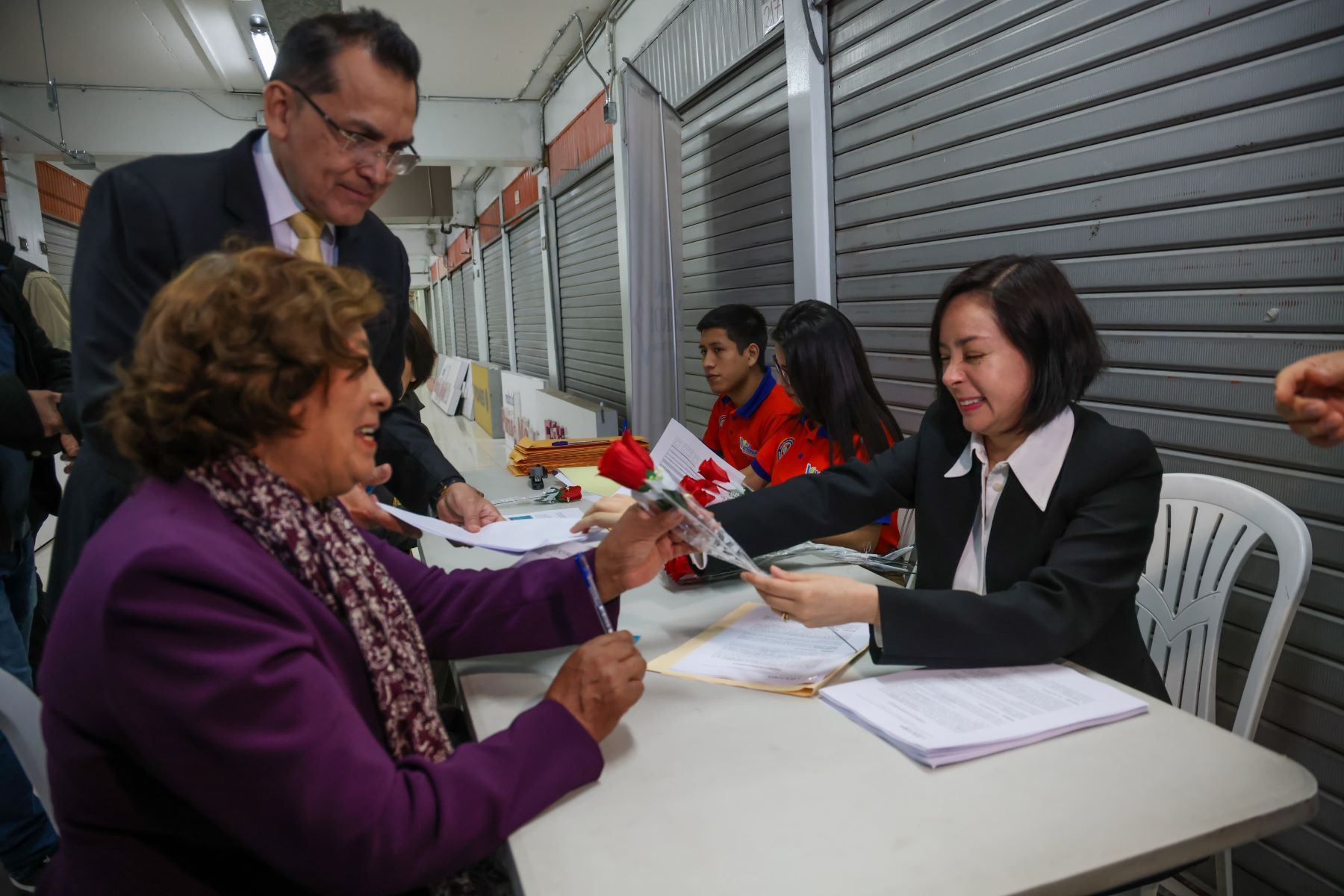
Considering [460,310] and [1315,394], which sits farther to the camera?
[460,310]

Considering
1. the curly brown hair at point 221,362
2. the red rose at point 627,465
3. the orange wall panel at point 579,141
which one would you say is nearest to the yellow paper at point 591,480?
the red rose at point 627,465

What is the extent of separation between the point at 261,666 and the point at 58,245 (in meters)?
8.81

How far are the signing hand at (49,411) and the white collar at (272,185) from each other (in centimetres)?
111

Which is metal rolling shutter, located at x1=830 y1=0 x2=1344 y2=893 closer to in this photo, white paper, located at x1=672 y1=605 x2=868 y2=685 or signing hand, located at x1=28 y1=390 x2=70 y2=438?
white paper, located at x1=672 y1=605 x2=868 y2=685

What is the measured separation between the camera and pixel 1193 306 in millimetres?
1962

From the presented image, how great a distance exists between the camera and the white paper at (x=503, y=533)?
148cm

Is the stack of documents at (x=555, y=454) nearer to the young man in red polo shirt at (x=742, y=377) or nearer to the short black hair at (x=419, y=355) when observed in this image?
the young man in red polo shirt at (x=742, y=377)

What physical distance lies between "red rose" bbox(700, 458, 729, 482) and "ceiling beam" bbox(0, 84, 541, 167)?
646 centimetres

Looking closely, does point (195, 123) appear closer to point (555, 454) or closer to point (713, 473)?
point (555, 454)

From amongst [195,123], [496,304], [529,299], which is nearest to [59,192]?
[195,123]

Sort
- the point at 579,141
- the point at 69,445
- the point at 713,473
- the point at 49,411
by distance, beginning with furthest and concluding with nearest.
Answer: the point at 579,141 < the point at 69,445 < the point at 713,473 < the point at 49,411

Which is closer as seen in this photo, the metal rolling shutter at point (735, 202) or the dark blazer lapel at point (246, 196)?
the dark blazer lapel at point (246, 196)

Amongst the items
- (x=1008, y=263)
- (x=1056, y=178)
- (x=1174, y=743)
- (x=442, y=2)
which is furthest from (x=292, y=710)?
(x=442, y=2)

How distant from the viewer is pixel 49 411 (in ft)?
7.02
